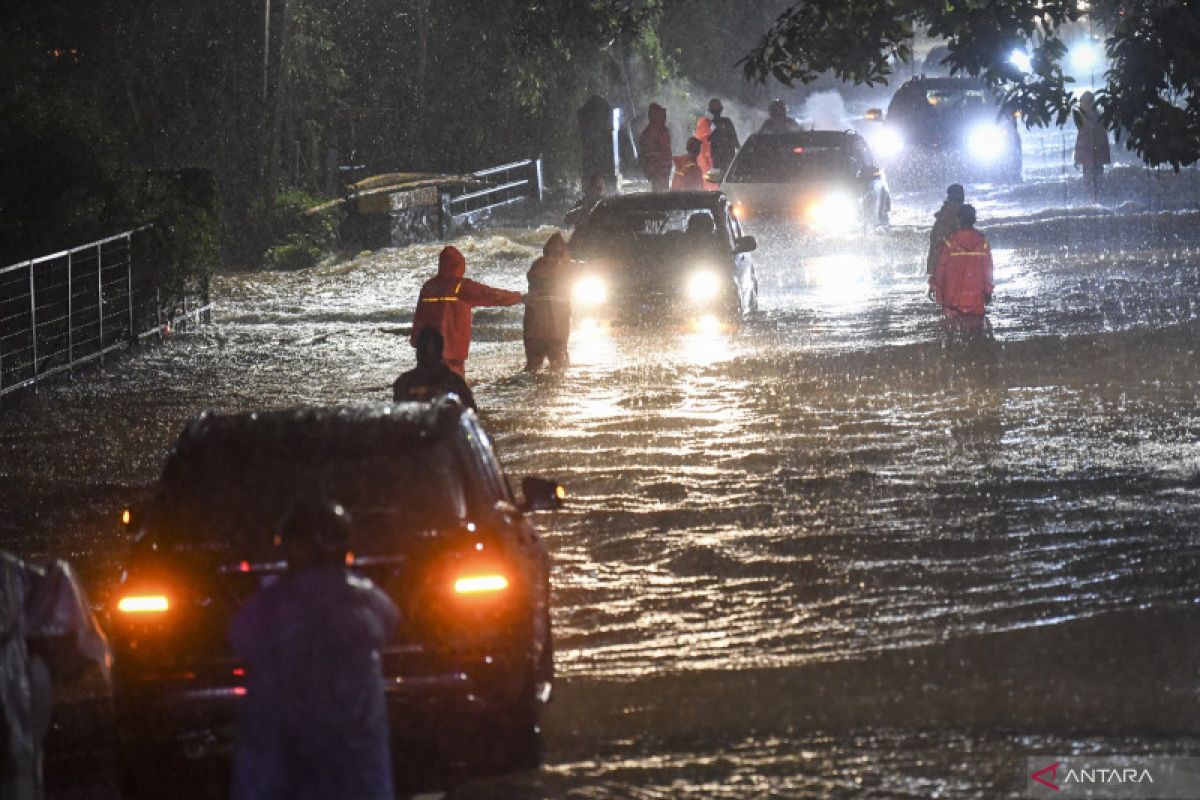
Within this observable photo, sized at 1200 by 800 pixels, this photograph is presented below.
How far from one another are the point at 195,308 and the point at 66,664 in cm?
1834

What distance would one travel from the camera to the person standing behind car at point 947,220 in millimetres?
21203

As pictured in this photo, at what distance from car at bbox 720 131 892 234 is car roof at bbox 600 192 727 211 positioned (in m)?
7.10

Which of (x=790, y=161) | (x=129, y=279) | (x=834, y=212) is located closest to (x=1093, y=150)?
(x=790, y=161)

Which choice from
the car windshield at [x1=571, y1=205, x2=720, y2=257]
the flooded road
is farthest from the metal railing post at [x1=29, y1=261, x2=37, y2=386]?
the car windshield at [x1=571, y1=205, x2=720, y2=257]

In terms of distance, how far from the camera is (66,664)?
19.3 feet

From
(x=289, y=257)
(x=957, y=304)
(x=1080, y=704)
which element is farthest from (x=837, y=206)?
(x=1080, y=704)

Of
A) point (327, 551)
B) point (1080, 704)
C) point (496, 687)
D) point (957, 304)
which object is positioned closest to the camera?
point (327, 551)

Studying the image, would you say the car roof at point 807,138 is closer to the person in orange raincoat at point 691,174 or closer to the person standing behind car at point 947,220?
the person in orange raincoat at point 691,174

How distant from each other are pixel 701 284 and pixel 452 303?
6.21 meters

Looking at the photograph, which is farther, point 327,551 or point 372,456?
point 372,456

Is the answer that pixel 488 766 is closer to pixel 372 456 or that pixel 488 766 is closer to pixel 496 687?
pixel 496 687

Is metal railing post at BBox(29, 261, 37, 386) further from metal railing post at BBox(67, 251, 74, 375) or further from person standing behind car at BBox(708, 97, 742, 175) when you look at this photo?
person standing behind car at BBox(708, 97, 742, 175)

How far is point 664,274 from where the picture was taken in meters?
21.2

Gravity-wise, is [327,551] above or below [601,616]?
above
